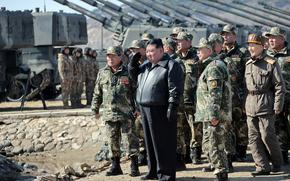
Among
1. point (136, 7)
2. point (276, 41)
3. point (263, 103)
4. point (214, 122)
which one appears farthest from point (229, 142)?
point (136, 7)

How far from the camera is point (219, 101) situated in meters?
7.72

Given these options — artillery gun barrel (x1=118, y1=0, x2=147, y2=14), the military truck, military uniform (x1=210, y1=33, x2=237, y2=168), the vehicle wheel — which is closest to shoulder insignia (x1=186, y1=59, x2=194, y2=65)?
military uniform (x1=210, y1=33, x2=237, y2=168)

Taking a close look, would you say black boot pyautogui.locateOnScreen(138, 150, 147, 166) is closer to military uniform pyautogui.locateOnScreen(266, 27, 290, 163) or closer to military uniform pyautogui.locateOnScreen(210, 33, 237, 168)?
military uniform pyautogui.locateOnScreen(210, 33, 237, 168)

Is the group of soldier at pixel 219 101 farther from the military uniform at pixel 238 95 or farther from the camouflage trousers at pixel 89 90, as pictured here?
the camouflage trousers at pixel 89 90

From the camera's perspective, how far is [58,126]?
1399 cm

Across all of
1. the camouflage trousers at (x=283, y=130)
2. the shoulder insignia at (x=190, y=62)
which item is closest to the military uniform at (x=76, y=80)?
the shoulder insignia at (x=190, y=62)

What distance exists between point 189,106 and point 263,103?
151cm

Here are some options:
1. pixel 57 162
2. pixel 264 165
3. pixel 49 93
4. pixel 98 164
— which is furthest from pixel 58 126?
pixel 49 93

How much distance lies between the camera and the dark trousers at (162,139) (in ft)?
25.5

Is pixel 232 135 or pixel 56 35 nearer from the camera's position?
pixel 232 135

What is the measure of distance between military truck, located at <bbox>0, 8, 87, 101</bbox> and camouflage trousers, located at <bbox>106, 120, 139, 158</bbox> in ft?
33.2

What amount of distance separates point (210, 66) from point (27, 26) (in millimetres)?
13912

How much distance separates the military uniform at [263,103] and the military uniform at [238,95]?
76 centimetres

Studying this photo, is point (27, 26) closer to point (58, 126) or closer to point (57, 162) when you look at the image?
point (58, 126)
